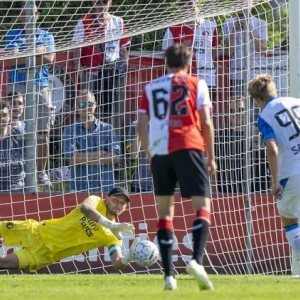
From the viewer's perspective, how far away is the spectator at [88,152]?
1245 centimetres

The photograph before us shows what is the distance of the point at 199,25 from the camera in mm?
12633

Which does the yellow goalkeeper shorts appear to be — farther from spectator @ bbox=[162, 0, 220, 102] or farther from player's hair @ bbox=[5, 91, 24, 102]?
spectator @ bbox=[162, 0, 220, 102]

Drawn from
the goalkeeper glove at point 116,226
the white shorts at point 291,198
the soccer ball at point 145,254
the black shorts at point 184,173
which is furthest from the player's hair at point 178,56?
the soccer ball at point 145,254

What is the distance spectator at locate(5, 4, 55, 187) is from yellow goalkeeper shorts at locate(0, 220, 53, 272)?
957mm

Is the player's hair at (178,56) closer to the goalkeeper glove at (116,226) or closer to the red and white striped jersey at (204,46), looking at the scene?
the goalkeeper glove at (116,226)

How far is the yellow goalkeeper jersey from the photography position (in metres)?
11.3

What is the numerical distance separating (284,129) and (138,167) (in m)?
3.59

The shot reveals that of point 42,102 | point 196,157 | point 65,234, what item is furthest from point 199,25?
point 196,157

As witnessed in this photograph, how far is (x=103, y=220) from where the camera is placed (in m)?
10.6

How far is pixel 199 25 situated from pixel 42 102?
7.47 feet

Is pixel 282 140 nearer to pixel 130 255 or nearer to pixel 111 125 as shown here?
pixel 130 255

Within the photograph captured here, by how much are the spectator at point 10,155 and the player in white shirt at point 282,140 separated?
158 inches

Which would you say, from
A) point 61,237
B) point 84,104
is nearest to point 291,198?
point 61,237

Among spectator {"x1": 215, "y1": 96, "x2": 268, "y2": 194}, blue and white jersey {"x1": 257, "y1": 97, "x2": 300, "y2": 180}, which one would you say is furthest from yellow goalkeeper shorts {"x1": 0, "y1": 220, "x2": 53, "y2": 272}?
blue and white jersey {"x1": 257, "y1": 97, "x2": 300, "y2": 180}
